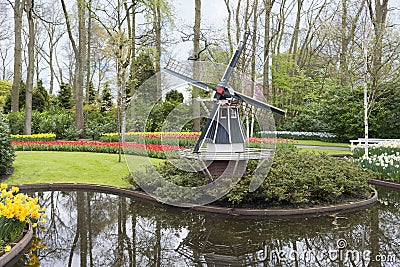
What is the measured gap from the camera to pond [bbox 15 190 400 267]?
16.4 ft

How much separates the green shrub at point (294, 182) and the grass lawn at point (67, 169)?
1493 millimetres

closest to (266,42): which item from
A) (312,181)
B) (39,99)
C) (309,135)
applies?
(309,135)

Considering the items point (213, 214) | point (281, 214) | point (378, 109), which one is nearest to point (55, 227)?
point (213, 214)

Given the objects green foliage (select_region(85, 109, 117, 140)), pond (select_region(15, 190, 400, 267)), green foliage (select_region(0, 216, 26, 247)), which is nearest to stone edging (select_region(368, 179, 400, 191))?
pond (select_region(15, 190, 400, 267))

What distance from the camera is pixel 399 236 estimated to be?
594 centimetres

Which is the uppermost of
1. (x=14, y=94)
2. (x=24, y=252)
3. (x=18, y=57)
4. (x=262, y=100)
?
(x=18, y=57)

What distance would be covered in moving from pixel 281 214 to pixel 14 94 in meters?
16.7

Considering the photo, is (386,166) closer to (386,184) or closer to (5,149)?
(386,184)

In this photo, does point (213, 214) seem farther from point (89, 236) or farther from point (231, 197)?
point (89, 236)

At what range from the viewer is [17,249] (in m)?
5.11

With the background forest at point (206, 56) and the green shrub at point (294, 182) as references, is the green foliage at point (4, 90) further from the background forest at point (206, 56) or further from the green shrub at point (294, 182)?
the green shrub at point (294, 182)

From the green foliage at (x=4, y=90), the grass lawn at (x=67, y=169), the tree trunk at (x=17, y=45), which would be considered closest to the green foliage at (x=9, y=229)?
the grass lawn at (x=67, y=169)

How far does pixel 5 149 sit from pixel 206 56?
12.9m

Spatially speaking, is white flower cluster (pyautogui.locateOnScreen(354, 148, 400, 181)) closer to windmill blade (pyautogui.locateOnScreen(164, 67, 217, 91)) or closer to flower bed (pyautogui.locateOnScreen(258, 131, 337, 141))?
windmill blade (pyautogui.locateOnScreen(164, 67, 217, 91))
